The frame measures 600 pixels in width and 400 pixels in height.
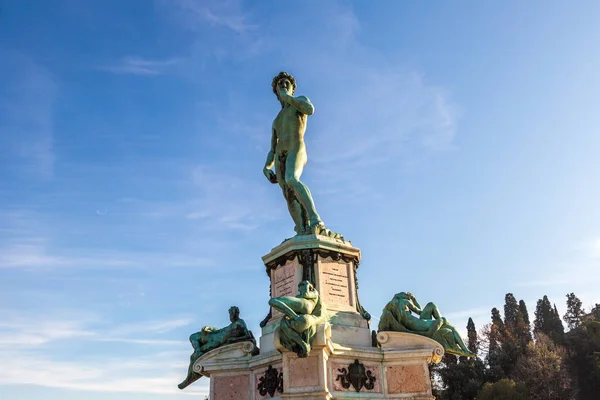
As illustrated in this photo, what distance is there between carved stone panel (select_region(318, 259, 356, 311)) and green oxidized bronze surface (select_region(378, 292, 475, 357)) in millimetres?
707

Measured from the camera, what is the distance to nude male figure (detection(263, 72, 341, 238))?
36.3 feet

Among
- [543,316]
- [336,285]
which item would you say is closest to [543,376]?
[543,316]

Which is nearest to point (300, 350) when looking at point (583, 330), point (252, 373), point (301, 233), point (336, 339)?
point (336, 339)

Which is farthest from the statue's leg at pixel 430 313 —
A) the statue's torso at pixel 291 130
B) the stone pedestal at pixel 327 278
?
the statue's torso at pixel 291 130

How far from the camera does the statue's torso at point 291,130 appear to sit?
11.7 m

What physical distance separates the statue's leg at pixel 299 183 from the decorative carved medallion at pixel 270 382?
2.93m

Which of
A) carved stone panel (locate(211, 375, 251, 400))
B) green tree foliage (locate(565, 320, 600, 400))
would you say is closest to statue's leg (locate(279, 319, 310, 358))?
carved stone panel (locate(211, 375, 251, 400))

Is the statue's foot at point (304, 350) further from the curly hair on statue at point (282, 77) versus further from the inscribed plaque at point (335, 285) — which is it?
the curly hair on statue at point (282, 77)

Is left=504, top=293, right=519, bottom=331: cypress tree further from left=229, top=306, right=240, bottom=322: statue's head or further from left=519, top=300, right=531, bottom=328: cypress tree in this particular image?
left=229, top=306, right=240, bottom=322: statue's head

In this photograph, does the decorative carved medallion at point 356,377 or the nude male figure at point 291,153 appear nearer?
the decorative carved medallion at point 356,377

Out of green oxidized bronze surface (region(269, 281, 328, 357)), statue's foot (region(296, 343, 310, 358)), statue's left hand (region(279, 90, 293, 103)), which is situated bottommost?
statue's foot (region(296, 343, 310, 358))

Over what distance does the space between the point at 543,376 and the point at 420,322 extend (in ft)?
123

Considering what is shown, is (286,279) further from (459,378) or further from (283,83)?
(459,378)

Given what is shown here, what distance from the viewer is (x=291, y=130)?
460 inches
